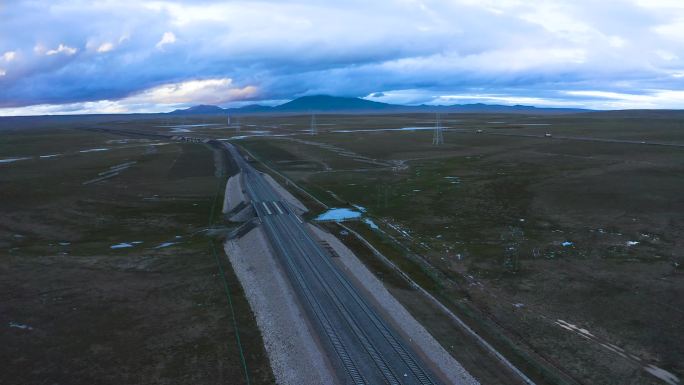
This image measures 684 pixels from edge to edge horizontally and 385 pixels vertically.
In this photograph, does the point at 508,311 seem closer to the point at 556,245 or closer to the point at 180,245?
the point at 556,245

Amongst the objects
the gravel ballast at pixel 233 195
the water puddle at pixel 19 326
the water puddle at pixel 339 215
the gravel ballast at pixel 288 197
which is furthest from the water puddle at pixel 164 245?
the gravel ballast at pixel 288 197

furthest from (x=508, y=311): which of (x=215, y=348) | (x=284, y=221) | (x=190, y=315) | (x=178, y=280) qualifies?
(x=284, y=221)

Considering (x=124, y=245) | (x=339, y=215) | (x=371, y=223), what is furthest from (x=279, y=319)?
(x=339, y=215)

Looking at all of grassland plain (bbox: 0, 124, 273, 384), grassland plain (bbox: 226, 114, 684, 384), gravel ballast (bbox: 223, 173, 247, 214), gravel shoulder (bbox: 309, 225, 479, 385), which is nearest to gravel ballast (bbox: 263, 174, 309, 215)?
grassland plain (bbox: 226, 114, 684, 384)

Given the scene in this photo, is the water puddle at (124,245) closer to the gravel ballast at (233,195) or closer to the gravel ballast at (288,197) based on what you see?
the gravel ballast at (233,195)

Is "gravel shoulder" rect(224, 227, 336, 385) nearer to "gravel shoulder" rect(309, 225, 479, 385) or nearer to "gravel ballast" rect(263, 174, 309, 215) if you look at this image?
"gravel shoulder" rect(309, 225, 479, 385)
